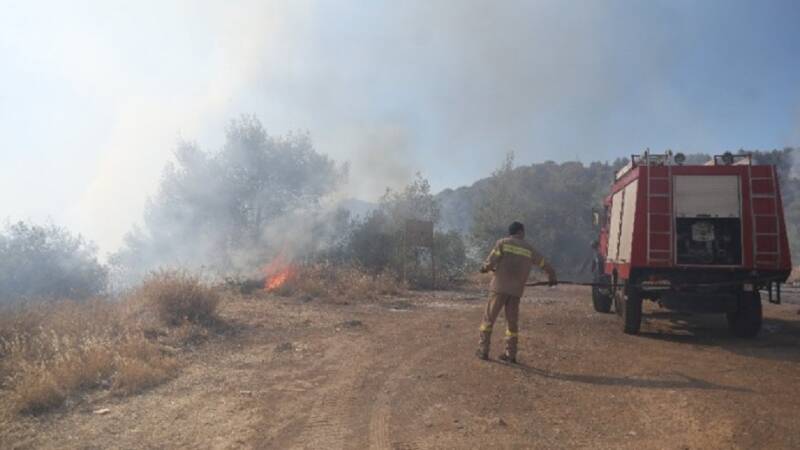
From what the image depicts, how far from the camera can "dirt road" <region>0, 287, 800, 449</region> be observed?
4.94 m

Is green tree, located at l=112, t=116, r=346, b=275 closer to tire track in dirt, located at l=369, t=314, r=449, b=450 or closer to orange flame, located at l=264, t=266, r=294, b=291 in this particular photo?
orange flame, located at l=264, t=266, r=294, b=291

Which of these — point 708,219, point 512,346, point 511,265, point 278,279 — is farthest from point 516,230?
point 278,279

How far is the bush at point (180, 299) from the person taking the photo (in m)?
10.2

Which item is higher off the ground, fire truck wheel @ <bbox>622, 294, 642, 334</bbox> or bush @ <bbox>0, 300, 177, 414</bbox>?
fire truck wheel @ <bbox>622, 294, 642, 334</bbox>

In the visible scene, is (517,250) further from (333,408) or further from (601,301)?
(601,301)

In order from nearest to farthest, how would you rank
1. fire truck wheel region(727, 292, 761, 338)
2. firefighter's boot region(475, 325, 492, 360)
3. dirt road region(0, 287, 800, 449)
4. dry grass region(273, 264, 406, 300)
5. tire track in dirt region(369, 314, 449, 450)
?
tire track in dirt region(369, 314, 449, 450) < dirt road region(0, 287, 800, 449) < firefighter's boot region(475, 325, 492, 360) < fire truck wheel region(727, 292, 761, 338) < dry grass region(273, 264, 406, 300)

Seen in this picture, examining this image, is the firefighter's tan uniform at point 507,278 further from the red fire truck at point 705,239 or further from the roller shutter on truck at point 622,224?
the roller shutter on truck at point 622,224

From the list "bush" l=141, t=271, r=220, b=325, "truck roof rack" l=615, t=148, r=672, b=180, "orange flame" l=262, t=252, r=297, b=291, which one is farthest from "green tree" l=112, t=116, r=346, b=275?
"truck roof rack" l=615, t=148, r=672, b=180

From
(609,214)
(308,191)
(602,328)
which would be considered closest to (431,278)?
(308,191)

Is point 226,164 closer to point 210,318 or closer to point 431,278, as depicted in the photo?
point 431,278

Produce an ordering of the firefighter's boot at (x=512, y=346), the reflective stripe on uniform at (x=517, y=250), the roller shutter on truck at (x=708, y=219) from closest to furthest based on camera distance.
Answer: the firefighter's boot at (x=512, y=346) < the reflective stripe on uniform at (x=517, y=250) < the roller shutter on truck at (x=708, y=219)

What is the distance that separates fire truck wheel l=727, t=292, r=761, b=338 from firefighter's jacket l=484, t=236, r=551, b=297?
4022 millimetres

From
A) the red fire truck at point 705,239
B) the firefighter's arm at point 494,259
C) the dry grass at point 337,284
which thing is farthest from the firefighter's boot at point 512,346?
the dry grass at point 337,284

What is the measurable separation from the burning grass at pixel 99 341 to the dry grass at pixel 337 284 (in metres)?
5.18
